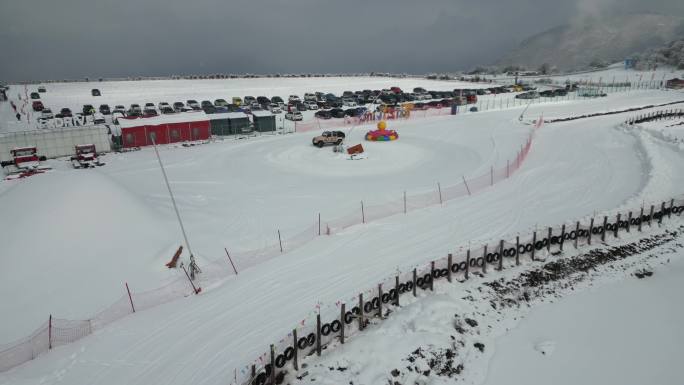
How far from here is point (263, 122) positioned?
1751 inches

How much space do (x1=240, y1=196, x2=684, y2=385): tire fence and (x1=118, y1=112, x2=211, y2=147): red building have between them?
32.4 meters

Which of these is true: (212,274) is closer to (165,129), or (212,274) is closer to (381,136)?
(381,136)

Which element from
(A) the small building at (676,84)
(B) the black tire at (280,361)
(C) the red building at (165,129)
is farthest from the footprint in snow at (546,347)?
(A) the small building at (676,84)

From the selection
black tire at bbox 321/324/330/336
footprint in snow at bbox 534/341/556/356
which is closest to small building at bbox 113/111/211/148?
black tire at bbox 321/324/330/336

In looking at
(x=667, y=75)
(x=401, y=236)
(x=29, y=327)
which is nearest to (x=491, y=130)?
(x=401, y=236)

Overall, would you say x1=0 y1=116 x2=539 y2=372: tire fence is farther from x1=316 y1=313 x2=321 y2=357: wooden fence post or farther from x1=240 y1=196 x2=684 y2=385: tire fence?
x1=316 y1=313 x2=321 y2=357: wooden fence post

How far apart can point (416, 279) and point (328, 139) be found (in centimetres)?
2499

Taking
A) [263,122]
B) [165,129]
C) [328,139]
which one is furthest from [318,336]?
[263,122]

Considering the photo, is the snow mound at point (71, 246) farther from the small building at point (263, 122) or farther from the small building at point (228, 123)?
the small building at point (263, 122)

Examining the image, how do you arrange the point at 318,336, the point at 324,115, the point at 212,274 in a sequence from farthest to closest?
the point at 324,115 < the point at 212,274 < the point at 318,336

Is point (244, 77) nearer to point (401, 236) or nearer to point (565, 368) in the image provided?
point (401, 236)

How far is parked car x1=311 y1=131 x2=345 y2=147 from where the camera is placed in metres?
37.2

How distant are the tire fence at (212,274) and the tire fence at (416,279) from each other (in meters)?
4.63

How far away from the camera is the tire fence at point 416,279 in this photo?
1057 cm
